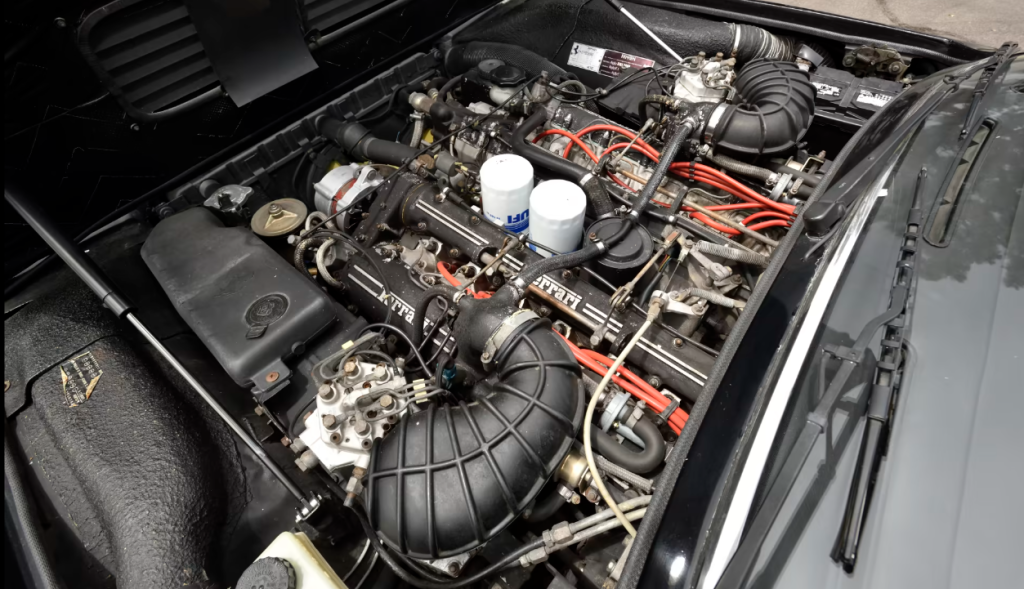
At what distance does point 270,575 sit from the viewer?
3.60 feet

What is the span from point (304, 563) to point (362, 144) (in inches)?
72.6

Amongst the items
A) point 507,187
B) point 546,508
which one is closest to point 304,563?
point 546,508

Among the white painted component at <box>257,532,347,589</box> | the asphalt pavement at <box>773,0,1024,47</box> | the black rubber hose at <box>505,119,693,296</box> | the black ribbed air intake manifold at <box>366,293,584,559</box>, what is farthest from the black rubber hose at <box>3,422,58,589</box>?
the asphalt pavement at <box>773,0,1024,47</box>

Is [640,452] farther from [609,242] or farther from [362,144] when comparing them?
[362,144]

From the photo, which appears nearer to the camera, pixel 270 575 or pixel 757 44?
pixel 270 575

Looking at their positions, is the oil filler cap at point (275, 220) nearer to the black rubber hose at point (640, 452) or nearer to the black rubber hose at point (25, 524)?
the black rubber hose at point (25, 524)

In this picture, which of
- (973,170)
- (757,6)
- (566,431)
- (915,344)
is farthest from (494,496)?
(757,6)

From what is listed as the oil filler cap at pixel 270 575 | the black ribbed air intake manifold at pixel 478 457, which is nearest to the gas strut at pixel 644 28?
the black ribbed air intake manifold at pixel 478 457

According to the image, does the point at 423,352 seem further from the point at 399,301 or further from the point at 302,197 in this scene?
the point at 302,197

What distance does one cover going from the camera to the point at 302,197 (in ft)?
8.18

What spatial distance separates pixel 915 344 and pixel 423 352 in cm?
135

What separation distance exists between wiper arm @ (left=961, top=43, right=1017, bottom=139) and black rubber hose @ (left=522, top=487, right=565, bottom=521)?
1.51 meters

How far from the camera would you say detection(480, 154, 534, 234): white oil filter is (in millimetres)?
1812

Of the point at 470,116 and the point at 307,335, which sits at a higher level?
the point at 470,116
